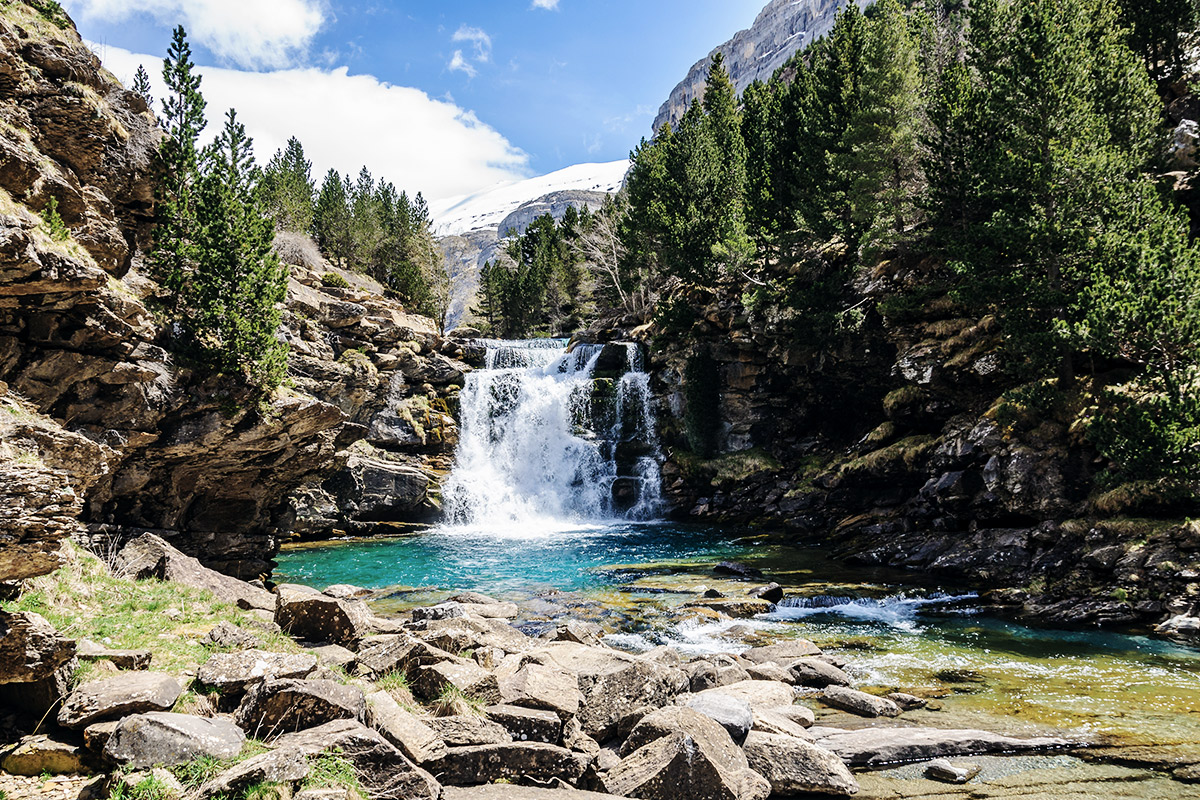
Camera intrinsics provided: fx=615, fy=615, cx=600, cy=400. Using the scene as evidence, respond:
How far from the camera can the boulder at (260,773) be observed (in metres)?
4.96

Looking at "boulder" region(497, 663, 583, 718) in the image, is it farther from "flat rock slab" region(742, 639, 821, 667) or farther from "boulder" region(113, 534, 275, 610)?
"boulder" region(113, 534, 275, 610)

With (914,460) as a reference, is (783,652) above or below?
below

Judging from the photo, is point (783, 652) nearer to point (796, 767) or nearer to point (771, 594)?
point (771, 594)

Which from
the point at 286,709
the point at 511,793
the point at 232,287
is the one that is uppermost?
the point at 232,287

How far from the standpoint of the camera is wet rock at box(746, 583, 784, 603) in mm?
19234

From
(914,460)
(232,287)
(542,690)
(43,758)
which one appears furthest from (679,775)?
(914,460)

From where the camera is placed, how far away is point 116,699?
19.9 feet

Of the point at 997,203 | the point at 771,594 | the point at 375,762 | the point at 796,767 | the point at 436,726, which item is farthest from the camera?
the point at 997,203

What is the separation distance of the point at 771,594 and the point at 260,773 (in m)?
16.6

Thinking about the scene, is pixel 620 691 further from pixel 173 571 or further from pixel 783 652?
pixel 173 571

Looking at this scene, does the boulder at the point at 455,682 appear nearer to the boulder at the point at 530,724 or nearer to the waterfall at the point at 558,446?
the boulder at the point at 530,724

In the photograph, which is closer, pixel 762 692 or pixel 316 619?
pixel 762 692

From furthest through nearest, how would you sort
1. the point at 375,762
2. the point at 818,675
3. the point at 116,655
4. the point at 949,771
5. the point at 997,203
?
the point at 997,203
the point at 818,675
the point at 949,771
the point at 116,655
the point at 375,762

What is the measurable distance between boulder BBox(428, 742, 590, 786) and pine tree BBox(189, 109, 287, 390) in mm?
15948
